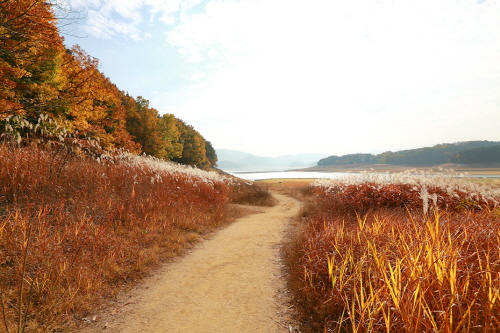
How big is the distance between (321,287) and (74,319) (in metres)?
3.76

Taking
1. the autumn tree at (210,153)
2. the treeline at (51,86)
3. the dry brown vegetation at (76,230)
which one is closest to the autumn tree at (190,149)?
the autumn tree at (210,153)

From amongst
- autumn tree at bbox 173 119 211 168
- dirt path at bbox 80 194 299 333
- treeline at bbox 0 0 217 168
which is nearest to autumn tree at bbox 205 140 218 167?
autumn tree at bbox 173 119 211 168

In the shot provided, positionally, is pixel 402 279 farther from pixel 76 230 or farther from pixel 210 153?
pixel 210 153

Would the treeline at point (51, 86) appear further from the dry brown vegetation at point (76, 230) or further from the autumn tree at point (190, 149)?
the autumn tree at point (190, 149)

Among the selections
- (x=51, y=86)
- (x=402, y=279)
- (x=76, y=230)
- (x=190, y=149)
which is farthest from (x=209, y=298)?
(x=190, y=149)

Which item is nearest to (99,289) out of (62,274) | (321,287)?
(62,274)

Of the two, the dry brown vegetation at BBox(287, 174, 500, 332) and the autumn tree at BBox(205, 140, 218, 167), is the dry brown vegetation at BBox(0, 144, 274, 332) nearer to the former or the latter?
the dry brown vegetation at BBox(287, 174, 500, 332)

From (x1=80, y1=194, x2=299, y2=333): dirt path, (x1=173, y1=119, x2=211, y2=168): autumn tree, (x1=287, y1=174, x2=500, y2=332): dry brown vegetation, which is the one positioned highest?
(x1=173, y1=119, x2=211, y2=168): autumn tree

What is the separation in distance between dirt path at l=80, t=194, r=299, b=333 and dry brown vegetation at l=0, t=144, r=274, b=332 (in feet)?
1.76

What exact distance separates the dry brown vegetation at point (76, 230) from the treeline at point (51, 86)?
4.68ft

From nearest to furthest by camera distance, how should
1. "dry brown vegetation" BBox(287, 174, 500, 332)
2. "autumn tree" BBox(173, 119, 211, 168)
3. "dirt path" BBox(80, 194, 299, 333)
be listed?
"dry brown vegetation" BBox(287, 174, 500, 332) → "dirt path" BBox(80, 194, 299, 333) → "autumn tree" BBox(173, 119, 211, 168)

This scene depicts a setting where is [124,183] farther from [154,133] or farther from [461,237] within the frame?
[154,133]

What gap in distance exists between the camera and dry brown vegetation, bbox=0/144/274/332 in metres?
3.56

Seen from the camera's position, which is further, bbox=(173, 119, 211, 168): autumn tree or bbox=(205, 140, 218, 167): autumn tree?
bbox=(205, 140, 218, 167): autumn tree
